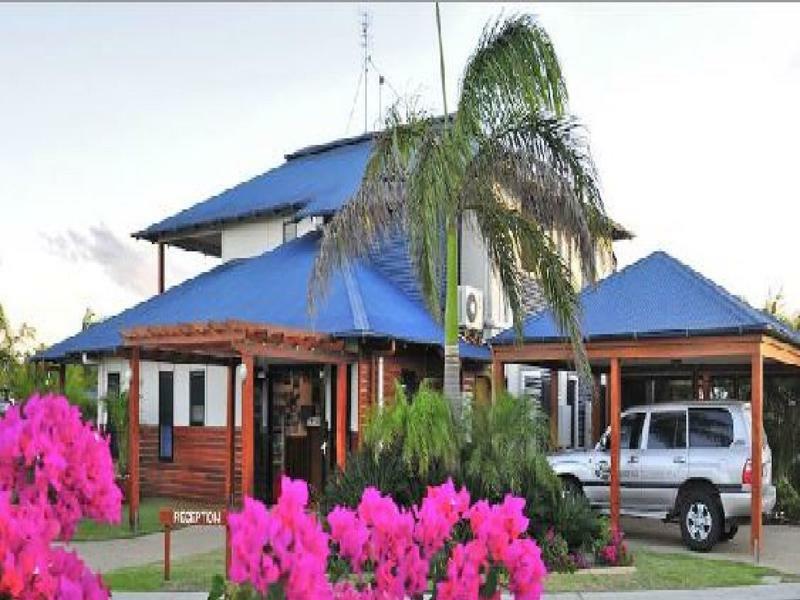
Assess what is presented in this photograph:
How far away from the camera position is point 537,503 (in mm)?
12906

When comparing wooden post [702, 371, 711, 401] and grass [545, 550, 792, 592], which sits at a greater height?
wooden post [702, 371, 711, 401]

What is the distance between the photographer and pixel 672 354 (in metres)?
14.8

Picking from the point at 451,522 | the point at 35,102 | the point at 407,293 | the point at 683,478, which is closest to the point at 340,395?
the point at 407,293

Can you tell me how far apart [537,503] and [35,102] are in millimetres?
10496

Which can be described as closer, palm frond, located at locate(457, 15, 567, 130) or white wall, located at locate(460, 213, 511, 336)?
palm frond, located at locate(457, 15, 567, 130)

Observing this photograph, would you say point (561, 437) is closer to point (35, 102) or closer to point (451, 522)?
point (35, 102)

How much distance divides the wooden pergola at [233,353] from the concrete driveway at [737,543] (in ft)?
15.5

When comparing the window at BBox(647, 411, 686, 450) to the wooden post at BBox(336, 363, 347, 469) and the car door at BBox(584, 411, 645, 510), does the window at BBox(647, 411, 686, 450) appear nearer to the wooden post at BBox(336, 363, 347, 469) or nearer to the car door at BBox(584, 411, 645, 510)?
the car door at BBox(584, 411, 645, 510)

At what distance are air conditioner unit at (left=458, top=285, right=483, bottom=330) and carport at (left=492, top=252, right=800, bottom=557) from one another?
2323 millimetres

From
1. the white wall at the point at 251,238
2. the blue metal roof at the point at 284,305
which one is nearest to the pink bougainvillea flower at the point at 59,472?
the blue metal roof at the point at 284,305

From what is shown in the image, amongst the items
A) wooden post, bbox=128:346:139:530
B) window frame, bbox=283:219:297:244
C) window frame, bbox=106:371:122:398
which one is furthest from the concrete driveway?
window frame, bbox=106:371:122:398

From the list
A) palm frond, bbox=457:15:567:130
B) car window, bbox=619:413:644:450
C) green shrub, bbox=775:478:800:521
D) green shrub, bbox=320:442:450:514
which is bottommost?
green shrub, bbox=775:478:800:521

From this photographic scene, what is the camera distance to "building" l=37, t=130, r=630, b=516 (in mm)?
16531

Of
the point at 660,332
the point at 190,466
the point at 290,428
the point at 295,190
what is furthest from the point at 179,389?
the point at 660,332
